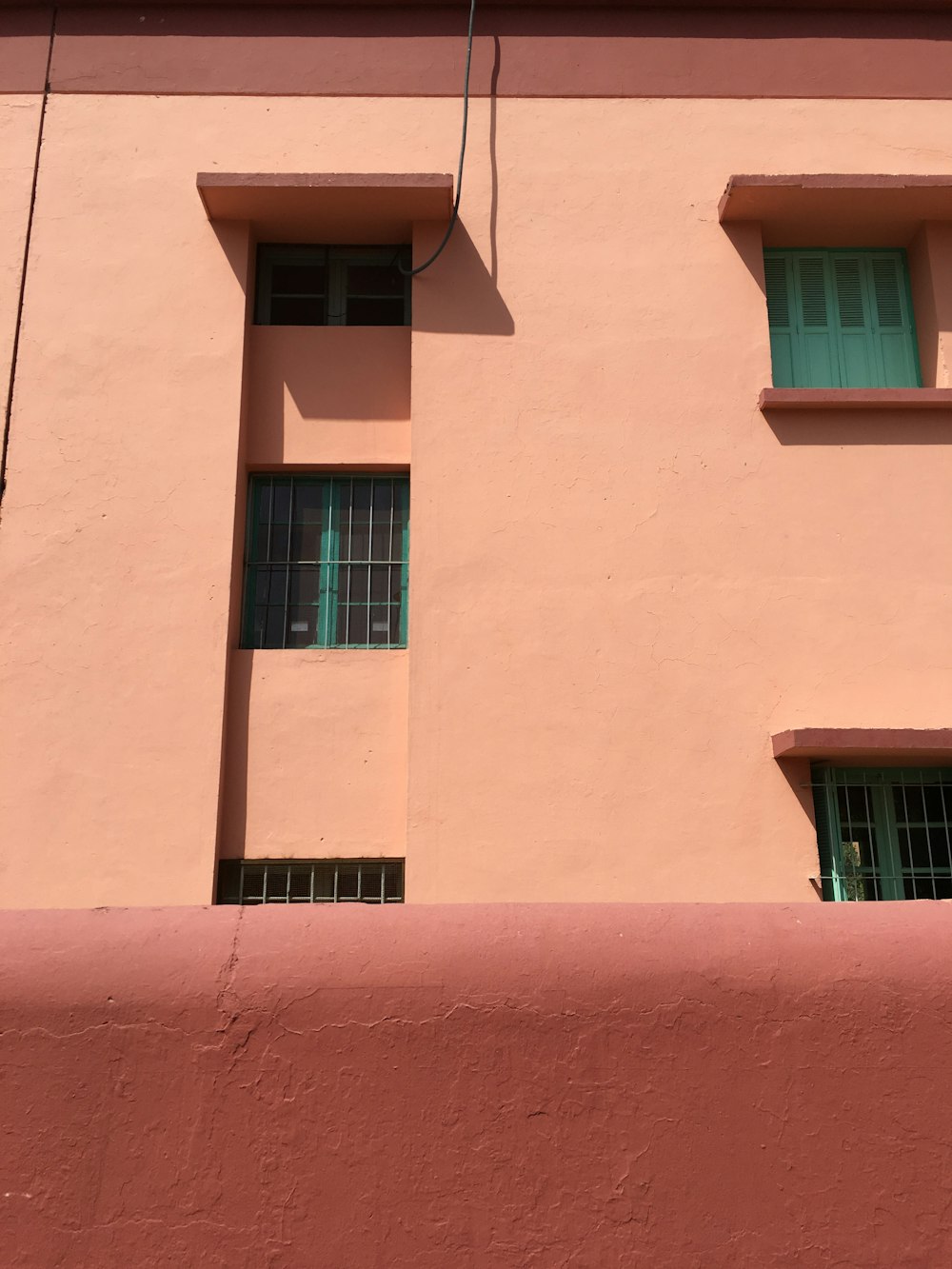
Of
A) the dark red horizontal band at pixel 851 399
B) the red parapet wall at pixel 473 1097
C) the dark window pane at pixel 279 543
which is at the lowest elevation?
the red parapet wall at pixel 473 1097

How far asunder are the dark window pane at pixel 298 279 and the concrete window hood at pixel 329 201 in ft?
0.83

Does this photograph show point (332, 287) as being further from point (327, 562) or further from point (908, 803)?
point (908, 803)

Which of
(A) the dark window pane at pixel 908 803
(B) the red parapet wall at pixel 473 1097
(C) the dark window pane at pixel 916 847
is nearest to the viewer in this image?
(B) the red parapet wall at pixel 473 1097

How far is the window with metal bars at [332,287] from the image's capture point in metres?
8.20

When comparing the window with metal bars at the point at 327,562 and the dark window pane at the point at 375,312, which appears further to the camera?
the dark window pane at the point at 375,312

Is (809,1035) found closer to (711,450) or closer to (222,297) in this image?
(711,450)

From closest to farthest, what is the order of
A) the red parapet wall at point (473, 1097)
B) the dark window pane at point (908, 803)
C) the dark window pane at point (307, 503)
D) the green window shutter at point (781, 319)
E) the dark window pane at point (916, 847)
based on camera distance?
the red parapet wall at point (473, 1097) < the dark window pane at point (916, 847) < the dark window pane at point (908, 803) < the dark window pane at point (307, 503) < the green window shutter at point (781, 319)

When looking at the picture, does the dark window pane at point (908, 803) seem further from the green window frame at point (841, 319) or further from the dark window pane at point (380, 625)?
the dark window pane at point (380, 625)

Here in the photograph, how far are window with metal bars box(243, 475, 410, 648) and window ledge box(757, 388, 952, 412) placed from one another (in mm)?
2438

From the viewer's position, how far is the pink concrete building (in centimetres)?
707

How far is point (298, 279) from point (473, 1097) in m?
6.44

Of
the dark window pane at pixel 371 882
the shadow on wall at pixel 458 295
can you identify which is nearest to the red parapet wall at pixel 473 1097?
the dark window pane at pixel 371 882

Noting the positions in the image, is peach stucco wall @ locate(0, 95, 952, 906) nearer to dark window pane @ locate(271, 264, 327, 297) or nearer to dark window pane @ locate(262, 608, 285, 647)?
dark window pane @ locate(262, 608, 285, 647)

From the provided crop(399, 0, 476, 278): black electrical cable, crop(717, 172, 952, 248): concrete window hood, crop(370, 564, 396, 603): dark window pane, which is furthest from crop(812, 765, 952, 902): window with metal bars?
crop(399, 0, 476, 278): black electrical cable
